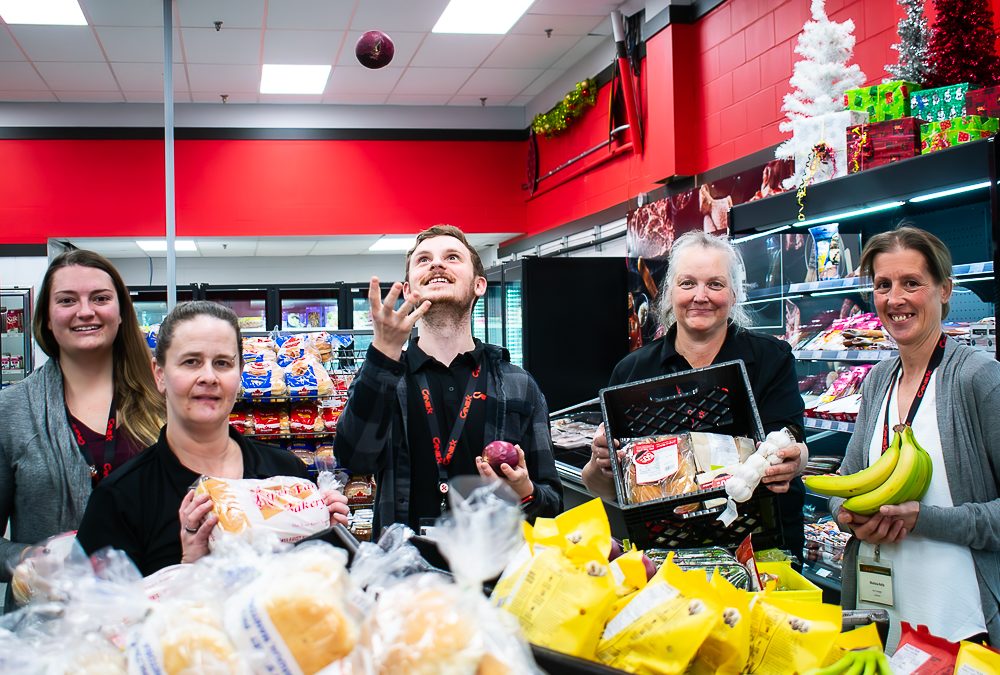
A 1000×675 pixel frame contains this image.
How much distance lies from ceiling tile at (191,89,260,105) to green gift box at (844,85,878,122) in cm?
675

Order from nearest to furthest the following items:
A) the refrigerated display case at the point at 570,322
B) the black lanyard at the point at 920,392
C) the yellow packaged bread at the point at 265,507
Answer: the yellow packaged bread at the point at 265,507
the black lanyard at the point at 920,392
the refrigerated display case at the point at 570,322

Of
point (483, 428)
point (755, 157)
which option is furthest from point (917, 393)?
point (755, 157)

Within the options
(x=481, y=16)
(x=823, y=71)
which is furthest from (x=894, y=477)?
(x=481, y=16)

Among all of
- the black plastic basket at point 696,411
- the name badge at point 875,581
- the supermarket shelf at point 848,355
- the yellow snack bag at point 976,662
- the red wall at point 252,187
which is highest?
the red wall at point 252,187

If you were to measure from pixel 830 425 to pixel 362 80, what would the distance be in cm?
637

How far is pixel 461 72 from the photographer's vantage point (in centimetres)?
828

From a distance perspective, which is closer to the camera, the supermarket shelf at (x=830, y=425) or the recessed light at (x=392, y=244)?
the supermarket shelf at (x=830, y=425)

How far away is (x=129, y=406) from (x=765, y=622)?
6.18 ft

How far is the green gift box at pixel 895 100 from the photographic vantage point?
357 cm

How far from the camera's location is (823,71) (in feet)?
13.4

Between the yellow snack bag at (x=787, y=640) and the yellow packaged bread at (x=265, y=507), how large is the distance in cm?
73

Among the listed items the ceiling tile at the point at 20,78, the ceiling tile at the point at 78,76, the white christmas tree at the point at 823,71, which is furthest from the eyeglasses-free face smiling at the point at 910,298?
the ceiling tile at the point at 20,78

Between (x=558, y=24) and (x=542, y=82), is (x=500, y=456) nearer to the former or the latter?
(x=558, y=24)

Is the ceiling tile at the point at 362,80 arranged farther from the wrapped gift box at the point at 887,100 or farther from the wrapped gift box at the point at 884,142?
the wrapped gift box at the point at 884,142
